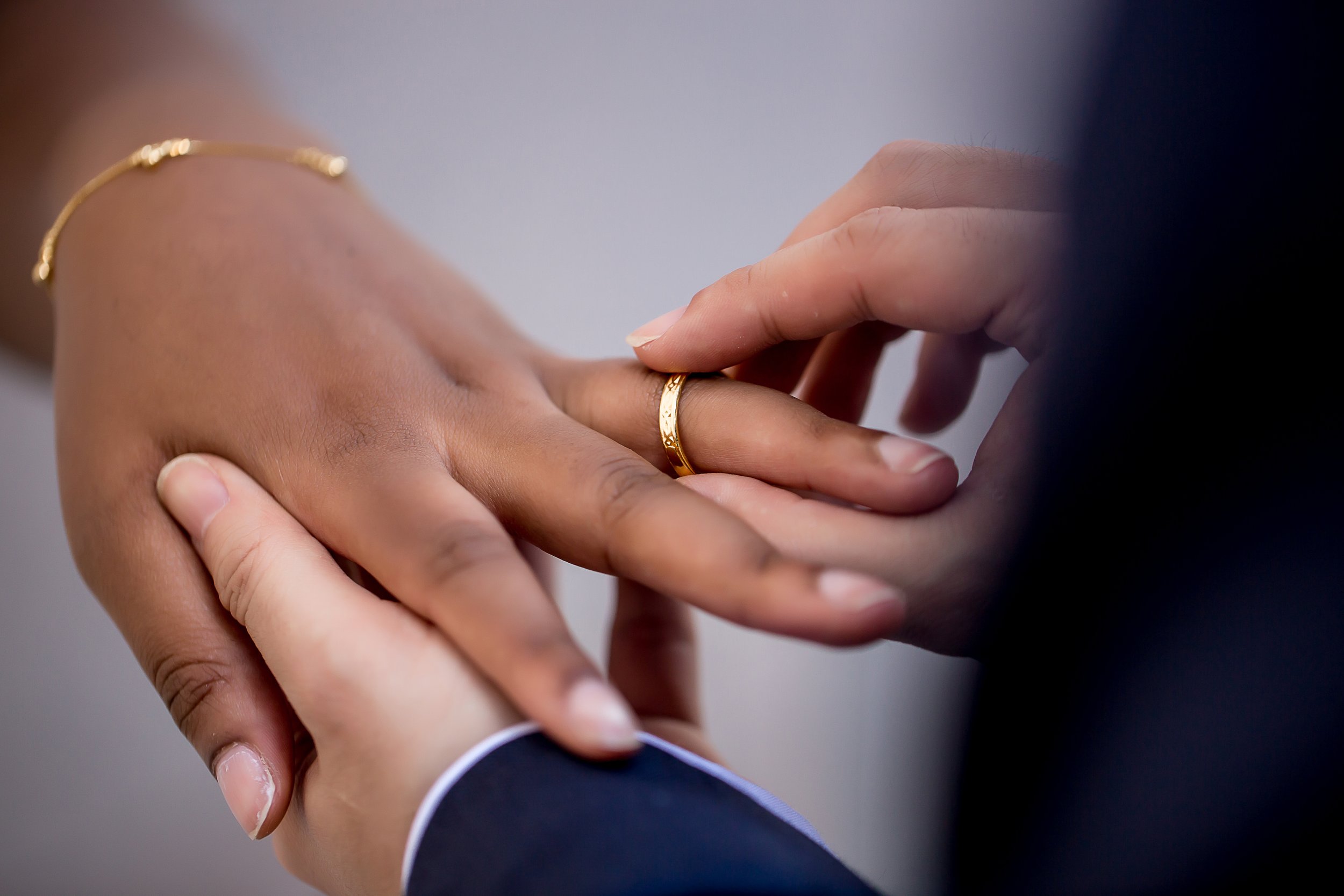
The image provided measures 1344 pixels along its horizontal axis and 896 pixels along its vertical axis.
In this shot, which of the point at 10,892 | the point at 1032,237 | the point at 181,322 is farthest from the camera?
the point at 10,892

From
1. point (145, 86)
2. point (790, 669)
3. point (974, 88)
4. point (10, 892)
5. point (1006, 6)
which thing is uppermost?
point (1006, 6)

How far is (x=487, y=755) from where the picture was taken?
1.94 ft

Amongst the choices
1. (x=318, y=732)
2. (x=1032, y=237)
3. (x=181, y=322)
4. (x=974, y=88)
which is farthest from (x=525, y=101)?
(x=318, y=732)

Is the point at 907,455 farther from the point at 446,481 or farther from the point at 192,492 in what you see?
the point at 192,492

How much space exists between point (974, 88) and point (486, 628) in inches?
61.5

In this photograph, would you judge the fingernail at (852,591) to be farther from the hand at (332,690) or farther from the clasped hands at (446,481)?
the hand at (332,690)

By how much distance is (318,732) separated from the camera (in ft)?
2.22

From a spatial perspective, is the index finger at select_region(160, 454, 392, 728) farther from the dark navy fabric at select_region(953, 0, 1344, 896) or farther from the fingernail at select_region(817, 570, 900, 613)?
the dark navy fabric at select_region(953, 0, 1344, 896)

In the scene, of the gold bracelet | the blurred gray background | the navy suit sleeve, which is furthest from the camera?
the blurred gray background

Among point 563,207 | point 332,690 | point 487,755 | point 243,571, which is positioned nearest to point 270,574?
point 243,571

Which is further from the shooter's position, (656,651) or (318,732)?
(656,651)

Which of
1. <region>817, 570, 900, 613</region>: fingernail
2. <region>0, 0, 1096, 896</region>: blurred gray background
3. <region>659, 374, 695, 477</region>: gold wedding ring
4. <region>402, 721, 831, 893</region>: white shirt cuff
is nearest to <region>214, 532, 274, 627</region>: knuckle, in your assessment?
<region>402, 721, 831, 893</region>: white shirt cuff

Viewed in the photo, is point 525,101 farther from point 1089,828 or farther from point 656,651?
point 1089,828

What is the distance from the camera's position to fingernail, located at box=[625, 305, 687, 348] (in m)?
0.88
